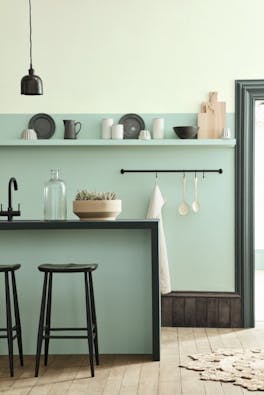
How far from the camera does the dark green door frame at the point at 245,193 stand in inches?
248

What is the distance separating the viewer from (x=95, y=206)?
501 cm

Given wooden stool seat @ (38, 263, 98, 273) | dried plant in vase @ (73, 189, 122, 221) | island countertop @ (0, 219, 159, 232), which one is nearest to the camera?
wooden stool seat @ (38, 263, 98, 273)

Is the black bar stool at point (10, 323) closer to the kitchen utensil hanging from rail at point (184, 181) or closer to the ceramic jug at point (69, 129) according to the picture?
the ceramic jug at point (69, 129)

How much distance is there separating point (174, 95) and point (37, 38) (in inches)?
50.7

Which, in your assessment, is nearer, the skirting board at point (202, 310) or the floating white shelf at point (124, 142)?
the floating white shelf at point (124, 142)

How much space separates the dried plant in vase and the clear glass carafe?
90mm

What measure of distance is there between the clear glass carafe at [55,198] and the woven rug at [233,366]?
1330 mm

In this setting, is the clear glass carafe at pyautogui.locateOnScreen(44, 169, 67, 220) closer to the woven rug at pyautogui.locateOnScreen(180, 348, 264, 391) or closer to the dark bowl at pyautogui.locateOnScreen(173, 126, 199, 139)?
the woven rug at pyautogui.locateOnScreen(180, 348, 264, 391)

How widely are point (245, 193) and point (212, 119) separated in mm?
696

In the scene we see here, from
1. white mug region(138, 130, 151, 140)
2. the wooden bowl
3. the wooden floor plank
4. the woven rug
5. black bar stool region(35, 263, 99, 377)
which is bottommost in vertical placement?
the wooden floor plank

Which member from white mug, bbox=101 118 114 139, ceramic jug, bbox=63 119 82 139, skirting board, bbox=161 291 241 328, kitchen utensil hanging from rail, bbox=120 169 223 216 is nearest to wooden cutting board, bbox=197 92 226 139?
kitchen utensil hanging from rail, bbox=120 169 223 216

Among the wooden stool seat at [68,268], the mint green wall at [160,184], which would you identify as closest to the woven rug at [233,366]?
the wooden stool seat at [68,268]

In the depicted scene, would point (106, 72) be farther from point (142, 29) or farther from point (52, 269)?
point (52, 269)

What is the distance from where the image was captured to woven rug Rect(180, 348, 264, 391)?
4516 millimetres
